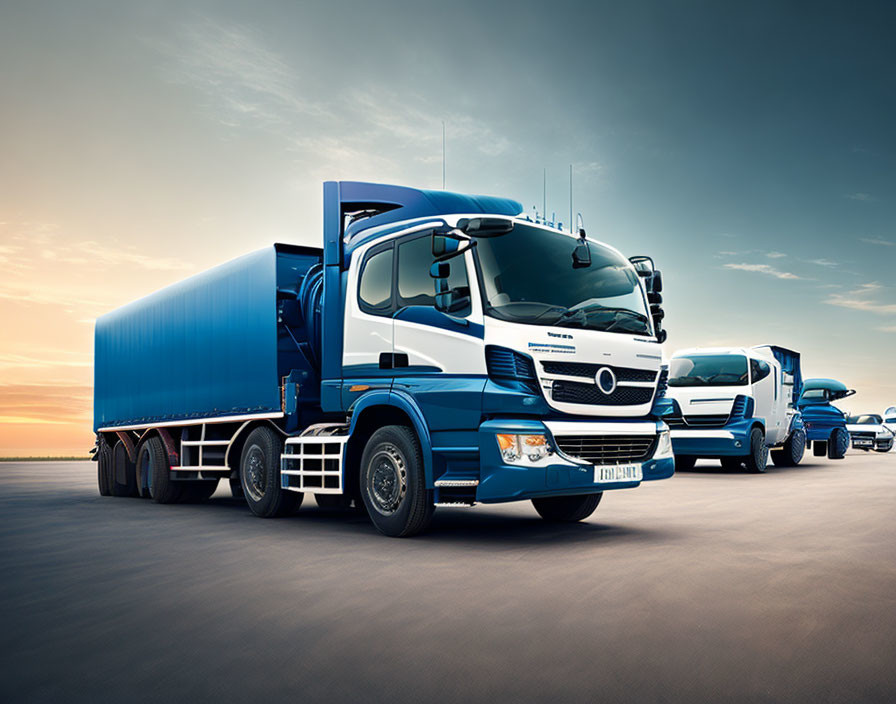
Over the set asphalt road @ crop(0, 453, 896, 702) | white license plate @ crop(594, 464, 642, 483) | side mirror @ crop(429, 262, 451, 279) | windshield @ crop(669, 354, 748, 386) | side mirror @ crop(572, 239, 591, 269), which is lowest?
asphalt road @ crop(0, 453, 896, 702)

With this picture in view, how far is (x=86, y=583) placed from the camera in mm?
7148

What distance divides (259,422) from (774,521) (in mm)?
6535

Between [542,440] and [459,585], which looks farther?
[542,440]

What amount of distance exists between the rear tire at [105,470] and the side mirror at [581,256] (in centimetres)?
1144

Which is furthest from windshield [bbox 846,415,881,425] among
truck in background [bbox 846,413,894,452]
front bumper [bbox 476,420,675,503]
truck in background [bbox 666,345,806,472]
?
front bumper [bbox 476,420,675,503]

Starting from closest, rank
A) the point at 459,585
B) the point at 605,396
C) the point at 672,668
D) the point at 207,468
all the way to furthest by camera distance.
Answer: the point at 672,668 < the point at 459,585 < the point at 605,396 < the point at 207,468

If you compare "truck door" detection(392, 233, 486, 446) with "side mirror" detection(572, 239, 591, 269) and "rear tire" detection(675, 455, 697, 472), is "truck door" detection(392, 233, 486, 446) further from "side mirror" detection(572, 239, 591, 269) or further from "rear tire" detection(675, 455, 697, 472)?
"rear tire" detection(675, 455, 697, 472)

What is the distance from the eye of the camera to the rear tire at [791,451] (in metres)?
23.7

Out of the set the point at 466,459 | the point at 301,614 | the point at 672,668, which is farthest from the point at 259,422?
the point at 672,668

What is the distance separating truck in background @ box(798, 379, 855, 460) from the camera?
28.7 metres

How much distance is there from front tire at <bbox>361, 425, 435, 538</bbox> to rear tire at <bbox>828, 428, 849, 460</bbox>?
23134mm

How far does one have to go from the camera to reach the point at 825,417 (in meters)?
28.7

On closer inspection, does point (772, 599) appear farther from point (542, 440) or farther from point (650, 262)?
point (650, 262)

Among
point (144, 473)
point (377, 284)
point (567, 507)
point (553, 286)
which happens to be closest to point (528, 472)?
point (553, 286)
